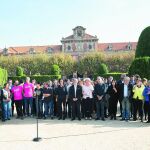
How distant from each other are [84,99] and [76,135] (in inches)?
172

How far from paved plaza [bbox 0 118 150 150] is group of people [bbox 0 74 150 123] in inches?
34.2

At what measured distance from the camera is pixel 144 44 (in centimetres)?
2267

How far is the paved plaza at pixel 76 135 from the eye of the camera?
9.47 m

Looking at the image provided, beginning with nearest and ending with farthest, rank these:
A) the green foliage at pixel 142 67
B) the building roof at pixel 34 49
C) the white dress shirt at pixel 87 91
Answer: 1. the white dress shirt at pixel 87 91
2. the green foliage at pixel 142 67
3. the building roof at pixel 34 49

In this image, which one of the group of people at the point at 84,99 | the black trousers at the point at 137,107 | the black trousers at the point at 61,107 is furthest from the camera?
the black trousers at the point at 61,107

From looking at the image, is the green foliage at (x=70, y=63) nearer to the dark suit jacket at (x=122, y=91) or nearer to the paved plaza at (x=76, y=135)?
the dark suit jacket at (x=122, y=91)

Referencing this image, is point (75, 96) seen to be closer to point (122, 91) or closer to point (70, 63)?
point (122, 91)

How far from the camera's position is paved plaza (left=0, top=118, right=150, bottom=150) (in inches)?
373

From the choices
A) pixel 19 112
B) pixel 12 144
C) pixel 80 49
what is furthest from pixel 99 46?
pixel 12 144

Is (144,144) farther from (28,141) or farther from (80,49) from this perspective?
(80,49)

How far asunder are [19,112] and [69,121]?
2.86 m

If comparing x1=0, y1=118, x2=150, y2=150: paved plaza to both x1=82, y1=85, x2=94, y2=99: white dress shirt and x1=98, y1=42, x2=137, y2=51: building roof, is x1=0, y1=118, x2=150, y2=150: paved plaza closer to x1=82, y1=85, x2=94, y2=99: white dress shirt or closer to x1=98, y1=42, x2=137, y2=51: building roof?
x1=82, y1=85, x2=94, y2=99: white dress shirt

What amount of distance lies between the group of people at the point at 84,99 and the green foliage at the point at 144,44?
671 cm

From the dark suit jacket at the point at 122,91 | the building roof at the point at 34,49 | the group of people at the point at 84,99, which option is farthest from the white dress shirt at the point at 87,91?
the building roof at the point at 34,49
